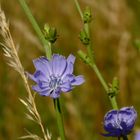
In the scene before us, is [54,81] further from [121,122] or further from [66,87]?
[121,122]

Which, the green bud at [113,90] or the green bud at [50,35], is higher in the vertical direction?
the green bud at [50,35]

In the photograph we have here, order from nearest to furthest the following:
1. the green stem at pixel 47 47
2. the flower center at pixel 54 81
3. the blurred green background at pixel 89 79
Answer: the green stem at pixel 47 47 → the flower center at pixel 54 81 → the blurred green background at pixel 89 79

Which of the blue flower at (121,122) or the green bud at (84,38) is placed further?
the green bud at (84,38)

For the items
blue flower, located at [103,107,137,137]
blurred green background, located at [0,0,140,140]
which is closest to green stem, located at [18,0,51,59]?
blue flower, located at [103,107,137,137]

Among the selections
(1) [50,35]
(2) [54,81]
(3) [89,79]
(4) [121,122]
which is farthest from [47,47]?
(3) [89,79]

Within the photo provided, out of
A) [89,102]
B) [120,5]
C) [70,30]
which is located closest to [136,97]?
[89,102]

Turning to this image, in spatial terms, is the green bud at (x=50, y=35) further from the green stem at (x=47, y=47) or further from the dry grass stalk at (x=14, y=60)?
the dry grass stalk at (x=14, y=60)

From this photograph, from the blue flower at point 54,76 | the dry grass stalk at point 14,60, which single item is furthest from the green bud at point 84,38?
the dry grass stalk at point 14,60

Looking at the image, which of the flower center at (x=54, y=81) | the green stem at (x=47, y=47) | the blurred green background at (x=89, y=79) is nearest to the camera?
the green stem at (x=47, y=47)
